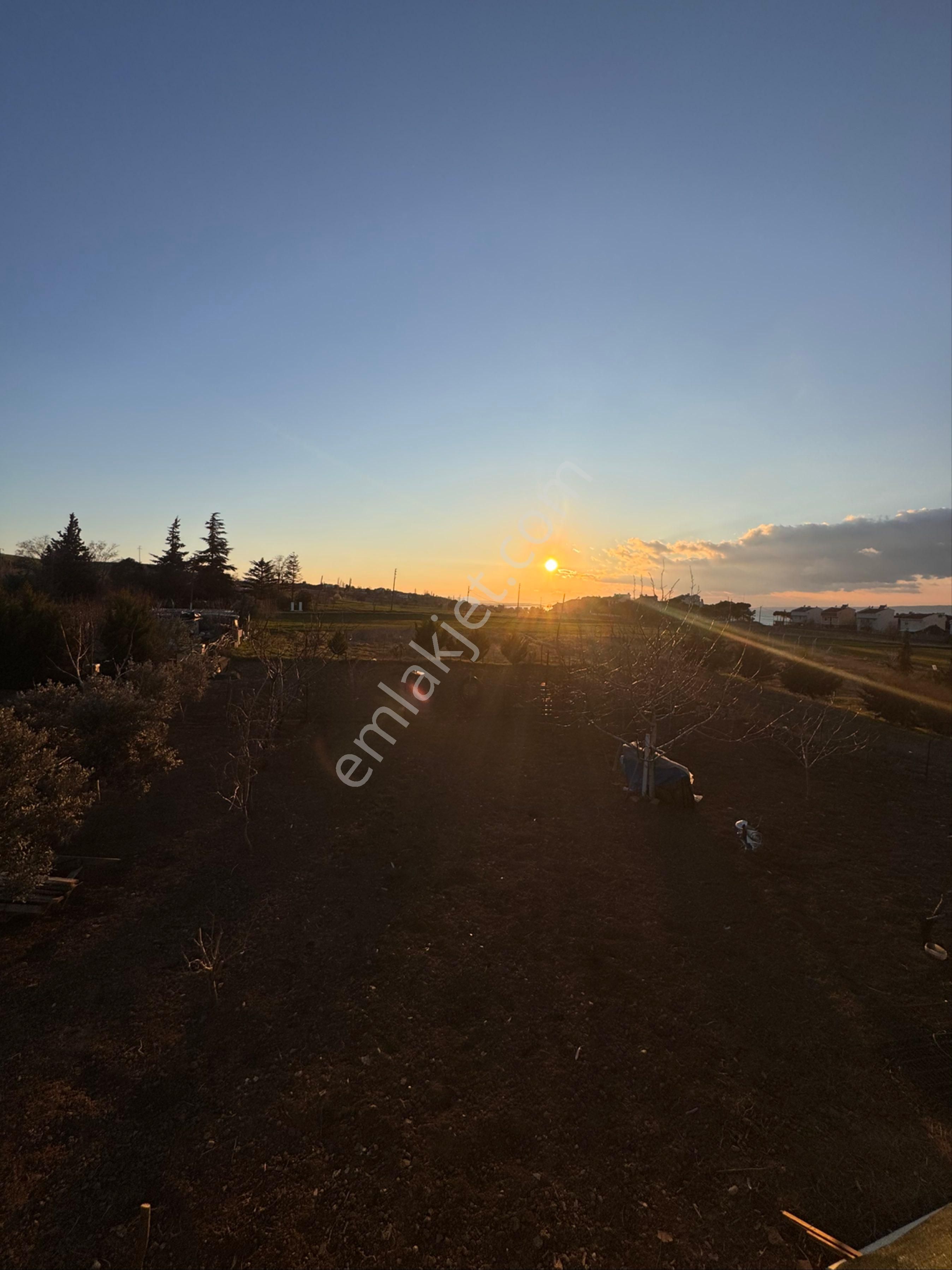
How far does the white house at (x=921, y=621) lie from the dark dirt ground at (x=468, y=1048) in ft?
272

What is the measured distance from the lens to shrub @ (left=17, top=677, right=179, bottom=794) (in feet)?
25.6

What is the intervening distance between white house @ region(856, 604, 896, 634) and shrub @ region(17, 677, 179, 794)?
3551 inches

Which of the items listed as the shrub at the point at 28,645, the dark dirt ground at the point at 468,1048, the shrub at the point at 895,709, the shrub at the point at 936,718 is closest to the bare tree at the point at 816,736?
the shrub at the point at 895,709

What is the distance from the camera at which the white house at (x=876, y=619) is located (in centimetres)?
8444

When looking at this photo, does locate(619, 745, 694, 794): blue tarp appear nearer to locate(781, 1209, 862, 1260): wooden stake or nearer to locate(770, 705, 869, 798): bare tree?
locate(770, 705, 869, 798): bare tree

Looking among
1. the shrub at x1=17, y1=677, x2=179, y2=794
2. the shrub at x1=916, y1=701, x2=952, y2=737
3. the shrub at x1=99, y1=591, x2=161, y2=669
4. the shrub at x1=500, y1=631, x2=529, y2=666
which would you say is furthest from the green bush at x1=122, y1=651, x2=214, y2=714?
the shrub at x1=916, y1=701, x2=952, y2=737

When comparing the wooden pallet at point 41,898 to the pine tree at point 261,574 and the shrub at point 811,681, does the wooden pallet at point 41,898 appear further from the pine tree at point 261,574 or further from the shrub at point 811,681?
the pine tree at point 261,574

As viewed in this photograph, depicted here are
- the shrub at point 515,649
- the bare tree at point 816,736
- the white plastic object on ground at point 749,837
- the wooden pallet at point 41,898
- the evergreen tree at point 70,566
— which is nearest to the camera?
the wooden pallet at point 41,898

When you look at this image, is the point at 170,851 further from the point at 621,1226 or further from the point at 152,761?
the point at 621,1226

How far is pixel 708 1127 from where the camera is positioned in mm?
3906

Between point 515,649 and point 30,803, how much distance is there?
749 inches

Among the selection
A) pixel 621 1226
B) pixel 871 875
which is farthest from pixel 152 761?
pixel 871 875

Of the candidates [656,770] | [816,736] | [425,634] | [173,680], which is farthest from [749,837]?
[425,634]

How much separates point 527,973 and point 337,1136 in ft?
7.15
